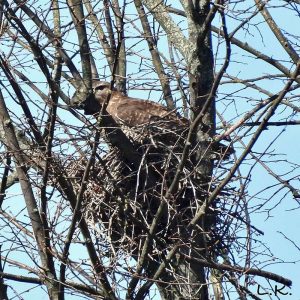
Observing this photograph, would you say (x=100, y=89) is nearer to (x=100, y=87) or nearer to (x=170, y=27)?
(x=100, y=87)

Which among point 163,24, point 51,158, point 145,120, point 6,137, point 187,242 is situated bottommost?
point 187,242

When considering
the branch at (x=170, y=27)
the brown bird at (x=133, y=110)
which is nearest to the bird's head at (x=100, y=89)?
the brown bird at (x=133, y=110)

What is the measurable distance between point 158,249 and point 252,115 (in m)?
1.08

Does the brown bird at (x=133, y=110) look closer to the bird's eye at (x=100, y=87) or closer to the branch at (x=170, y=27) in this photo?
the bird's eye at (x=100, y=87)

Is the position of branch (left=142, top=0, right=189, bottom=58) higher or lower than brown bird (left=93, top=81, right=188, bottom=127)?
higher

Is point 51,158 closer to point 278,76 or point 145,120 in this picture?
point 145,120

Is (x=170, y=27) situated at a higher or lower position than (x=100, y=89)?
higher

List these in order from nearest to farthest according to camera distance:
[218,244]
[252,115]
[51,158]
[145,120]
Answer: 1. [51,158]
2. [252,115]
3. [218,244]
4. [145,120]

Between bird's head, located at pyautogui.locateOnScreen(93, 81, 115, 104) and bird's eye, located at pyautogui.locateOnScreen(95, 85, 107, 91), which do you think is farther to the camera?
bird's eye, located at pyautogui.locateOnScreen(95, 85, 107, 91)

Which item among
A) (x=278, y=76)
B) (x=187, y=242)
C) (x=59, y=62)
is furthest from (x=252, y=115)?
(x=278, y=76)

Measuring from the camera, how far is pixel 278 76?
25.2 ft

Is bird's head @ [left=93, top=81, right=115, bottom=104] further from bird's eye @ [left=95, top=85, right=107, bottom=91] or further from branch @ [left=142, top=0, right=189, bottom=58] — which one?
branch @ [left=142, top=0, right=189, bottom=58]

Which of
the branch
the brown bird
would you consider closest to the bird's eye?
the brown bird

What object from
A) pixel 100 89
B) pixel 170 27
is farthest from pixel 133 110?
pixel 170 27
